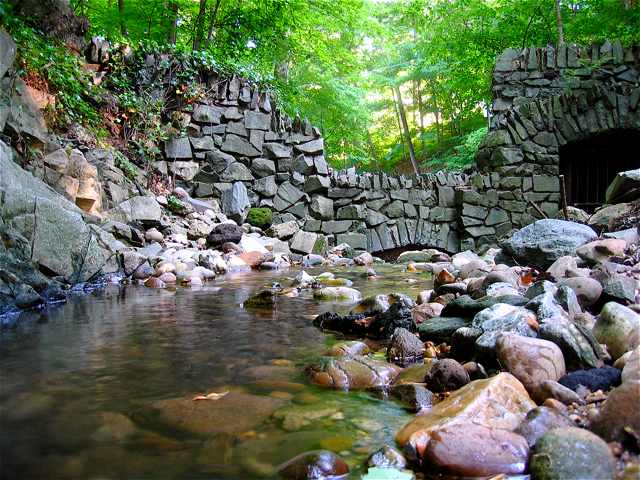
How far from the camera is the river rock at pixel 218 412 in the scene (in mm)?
1547

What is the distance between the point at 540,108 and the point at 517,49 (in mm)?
1468

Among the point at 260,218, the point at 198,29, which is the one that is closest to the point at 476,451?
the point at 260,218

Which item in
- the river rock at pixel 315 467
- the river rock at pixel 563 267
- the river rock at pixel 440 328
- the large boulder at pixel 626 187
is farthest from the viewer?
the large boulder at pixel 626 187

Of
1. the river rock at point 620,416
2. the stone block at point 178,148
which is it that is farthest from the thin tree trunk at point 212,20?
the river rock at point 620,416

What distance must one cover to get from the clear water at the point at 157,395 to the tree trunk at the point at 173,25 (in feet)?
30.4

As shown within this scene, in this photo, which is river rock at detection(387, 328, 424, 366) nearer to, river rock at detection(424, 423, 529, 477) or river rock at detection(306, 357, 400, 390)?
river rock at detection(306, 357, 400, 390)

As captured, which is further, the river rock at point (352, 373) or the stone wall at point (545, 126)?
the stone wall at point (545, 126)

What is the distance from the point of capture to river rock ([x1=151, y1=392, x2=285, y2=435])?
60.9 inches

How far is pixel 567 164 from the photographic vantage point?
10703 millimetres

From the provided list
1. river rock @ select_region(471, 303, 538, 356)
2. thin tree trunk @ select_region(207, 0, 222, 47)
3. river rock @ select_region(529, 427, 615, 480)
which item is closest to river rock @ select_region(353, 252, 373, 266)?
river rock @ select_region(471, 303, 538, 356)

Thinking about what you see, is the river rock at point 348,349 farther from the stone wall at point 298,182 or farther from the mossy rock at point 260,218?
the mossy rock at point 260,218

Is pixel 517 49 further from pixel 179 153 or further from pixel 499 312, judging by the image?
pixel 499 312

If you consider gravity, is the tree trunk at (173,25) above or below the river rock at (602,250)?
above

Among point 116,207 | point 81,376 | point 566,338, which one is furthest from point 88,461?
point 116,207
